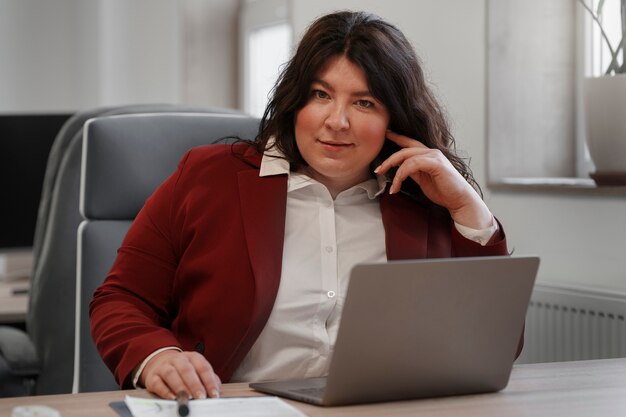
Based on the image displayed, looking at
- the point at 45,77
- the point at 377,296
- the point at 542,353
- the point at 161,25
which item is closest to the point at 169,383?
the point at 377,296

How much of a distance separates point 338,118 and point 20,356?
104 cm

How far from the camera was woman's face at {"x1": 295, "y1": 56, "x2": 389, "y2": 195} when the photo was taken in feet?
5.52

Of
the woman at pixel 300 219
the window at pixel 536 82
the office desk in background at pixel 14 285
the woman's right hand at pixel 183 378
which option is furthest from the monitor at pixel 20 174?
the woman's right hand at pixel 183 378

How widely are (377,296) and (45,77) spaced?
13.3 ft

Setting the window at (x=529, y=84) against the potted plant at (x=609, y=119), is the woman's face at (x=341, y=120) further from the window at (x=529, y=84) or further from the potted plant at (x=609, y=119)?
the window at (x=529, y=84)

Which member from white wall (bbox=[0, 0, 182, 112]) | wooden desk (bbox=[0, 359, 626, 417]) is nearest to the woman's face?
wooden desk (bbox=[0, 359, 626, 417])

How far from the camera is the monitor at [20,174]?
10.8 ft

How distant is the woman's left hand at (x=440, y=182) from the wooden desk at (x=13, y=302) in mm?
1369

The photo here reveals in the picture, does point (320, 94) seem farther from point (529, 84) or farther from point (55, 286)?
point (529, 84)

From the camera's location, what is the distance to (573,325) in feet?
7.28

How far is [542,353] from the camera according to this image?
90.8 inches

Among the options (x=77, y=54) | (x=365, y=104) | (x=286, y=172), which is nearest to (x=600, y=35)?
(x=365, y=104)

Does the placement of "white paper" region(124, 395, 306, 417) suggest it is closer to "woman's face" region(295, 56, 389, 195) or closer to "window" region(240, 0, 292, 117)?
"woman's face" region(295, 56, 389, 195)

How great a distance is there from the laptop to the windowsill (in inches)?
36.0
